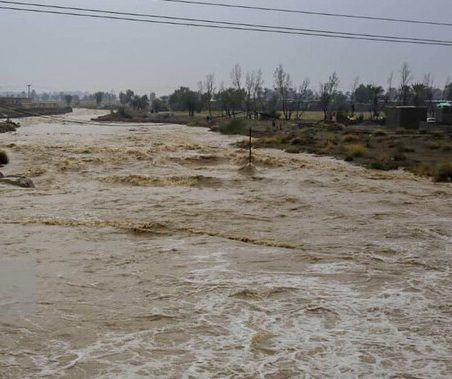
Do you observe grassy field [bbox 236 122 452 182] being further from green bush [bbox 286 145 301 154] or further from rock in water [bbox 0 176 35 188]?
→ rock in water [bbox 0 176 35 188]

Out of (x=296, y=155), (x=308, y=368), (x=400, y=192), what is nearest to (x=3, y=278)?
(x=308, y=368)

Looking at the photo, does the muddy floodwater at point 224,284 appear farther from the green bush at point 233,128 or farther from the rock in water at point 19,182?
the green bush at point 233,128

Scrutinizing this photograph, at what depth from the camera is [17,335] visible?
7137 millimetres

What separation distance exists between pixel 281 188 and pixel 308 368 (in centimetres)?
1403

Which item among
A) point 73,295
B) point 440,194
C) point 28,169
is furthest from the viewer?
point 28,169

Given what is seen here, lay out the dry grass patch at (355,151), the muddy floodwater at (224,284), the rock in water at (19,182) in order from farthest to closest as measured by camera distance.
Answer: the dry grass patch at (355,151) < the rock in water at (19,182) < the muddy floodwater at (224,284)

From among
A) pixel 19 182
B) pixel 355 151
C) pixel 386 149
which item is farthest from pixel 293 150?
pixel 19 182

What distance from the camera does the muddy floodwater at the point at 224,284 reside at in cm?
668

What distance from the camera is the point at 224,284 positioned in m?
9.21

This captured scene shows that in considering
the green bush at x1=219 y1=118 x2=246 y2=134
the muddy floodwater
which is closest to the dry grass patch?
the muddy floodwater

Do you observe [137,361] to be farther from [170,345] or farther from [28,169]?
[28,169]

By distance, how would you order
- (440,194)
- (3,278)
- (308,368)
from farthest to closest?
1. (440,194)
2. (3,278)
3. (308,368)

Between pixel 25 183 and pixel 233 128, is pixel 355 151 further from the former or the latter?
pixel 233 128

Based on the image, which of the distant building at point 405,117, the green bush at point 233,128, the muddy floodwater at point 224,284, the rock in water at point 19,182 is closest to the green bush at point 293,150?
the muddy floodwater at point 224,284
